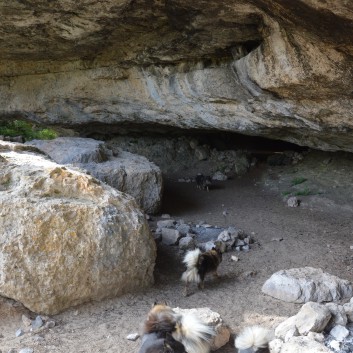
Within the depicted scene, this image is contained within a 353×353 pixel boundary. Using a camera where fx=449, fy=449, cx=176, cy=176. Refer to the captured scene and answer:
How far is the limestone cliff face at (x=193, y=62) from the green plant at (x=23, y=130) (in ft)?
13.1

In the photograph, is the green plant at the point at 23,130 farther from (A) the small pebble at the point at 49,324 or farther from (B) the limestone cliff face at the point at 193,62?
(A) the small pebble at the point at 49,324

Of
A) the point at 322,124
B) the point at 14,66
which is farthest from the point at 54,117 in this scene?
the point at 322,124

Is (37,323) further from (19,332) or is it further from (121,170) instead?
(121,170)

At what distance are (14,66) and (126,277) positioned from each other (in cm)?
782

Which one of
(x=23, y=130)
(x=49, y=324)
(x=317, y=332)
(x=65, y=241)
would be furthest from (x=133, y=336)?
(x=23, y=130)

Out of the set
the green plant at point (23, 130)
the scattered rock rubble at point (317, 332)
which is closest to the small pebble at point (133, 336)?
the scattered rock rubble at point (317, 332)

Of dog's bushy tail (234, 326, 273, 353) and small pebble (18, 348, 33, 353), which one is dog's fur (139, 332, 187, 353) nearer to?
dog's bushy tail (234, 326, 273, 353)

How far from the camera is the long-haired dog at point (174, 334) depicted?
3.44m

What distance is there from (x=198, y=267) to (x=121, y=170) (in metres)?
3.68

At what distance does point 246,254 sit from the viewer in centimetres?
657

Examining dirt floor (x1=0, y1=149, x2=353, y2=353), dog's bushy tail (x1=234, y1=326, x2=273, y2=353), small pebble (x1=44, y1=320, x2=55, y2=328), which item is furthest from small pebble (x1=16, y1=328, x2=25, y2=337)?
dog's bushy tail (x1=234, y1=326, x2=273, y2=353)

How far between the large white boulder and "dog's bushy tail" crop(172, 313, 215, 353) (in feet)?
5.59

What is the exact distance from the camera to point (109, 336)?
420 centimetres

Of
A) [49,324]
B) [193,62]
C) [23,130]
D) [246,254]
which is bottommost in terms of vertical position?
[23,130]
